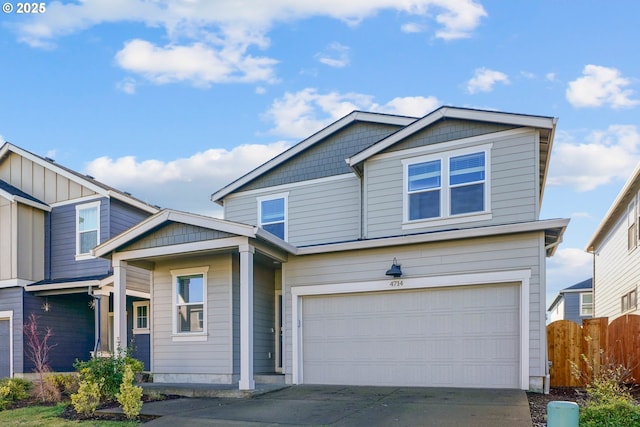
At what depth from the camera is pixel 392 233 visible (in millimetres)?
11648

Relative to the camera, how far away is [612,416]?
6445 mm

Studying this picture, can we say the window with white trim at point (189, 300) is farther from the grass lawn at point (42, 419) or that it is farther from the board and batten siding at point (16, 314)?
the board and batten siding at point (16, 314)

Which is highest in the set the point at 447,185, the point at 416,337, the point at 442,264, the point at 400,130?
the point at 400,130

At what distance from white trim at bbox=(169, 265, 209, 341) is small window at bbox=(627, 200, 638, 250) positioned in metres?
11.8

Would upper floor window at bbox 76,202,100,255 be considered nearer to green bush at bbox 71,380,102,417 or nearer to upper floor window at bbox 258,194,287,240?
upper floor window at bbox 258,194,287,240

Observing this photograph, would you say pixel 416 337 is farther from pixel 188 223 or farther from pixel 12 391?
pixel 12 391

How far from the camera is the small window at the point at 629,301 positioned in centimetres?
1566

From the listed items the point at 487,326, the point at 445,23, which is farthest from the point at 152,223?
the point at 445,23

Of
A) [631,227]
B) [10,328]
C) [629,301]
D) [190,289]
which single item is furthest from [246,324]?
[629,301]

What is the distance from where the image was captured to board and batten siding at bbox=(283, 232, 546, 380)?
9773 millimetres

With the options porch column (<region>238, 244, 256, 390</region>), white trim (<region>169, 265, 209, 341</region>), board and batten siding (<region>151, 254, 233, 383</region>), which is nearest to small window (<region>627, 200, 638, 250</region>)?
porch column (<region>238, 244, 256, 390</region>)

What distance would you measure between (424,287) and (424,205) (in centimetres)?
175

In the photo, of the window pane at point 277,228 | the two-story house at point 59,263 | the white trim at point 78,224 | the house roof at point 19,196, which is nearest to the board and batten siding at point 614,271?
the window pane at point 277,228

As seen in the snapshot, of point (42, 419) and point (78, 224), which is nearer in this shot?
point (42, 419)
